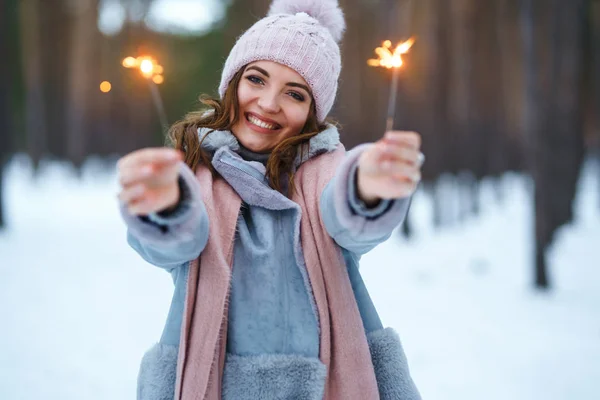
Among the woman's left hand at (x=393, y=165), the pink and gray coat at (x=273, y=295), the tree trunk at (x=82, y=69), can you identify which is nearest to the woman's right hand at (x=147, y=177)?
the pink and gray coat at (x=273, y=295)

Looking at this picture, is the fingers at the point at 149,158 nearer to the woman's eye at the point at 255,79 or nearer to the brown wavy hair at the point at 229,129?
the brown wavy hair at the point at 229,129

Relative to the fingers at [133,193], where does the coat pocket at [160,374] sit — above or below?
below

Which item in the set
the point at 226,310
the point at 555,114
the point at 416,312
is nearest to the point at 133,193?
the point at 226,310

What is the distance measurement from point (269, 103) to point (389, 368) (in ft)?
2.67

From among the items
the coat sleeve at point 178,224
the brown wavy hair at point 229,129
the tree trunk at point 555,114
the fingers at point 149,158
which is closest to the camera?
the fingers at point 149,158

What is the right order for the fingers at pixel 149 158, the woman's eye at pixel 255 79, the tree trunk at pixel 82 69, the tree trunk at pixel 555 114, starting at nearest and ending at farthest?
the fingers at pixel 149 158, the woman's eye at pixel 255 79, the tree trunk at pixel 555 114, the tree trunk at pixel 82 69

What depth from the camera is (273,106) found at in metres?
1.55

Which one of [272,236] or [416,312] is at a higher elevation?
[416,312]

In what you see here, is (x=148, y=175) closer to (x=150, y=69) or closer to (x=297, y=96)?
(x=150, y=69)

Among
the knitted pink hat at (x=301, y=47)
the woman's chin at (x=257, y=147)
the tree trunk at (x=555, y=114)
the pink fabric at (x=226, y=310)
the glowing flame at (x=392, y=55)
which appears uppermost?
the tree trunk at (x=555, y=114)

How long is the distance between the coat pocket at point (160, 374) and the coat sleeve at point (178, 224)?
298 millimetres

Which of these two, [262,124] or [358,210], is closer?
[358,210]

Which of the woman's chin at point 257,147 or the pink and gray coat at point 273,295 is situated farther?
the woman's chin at point 257,147

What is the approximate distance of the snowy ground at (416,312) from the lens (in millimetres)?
3346
